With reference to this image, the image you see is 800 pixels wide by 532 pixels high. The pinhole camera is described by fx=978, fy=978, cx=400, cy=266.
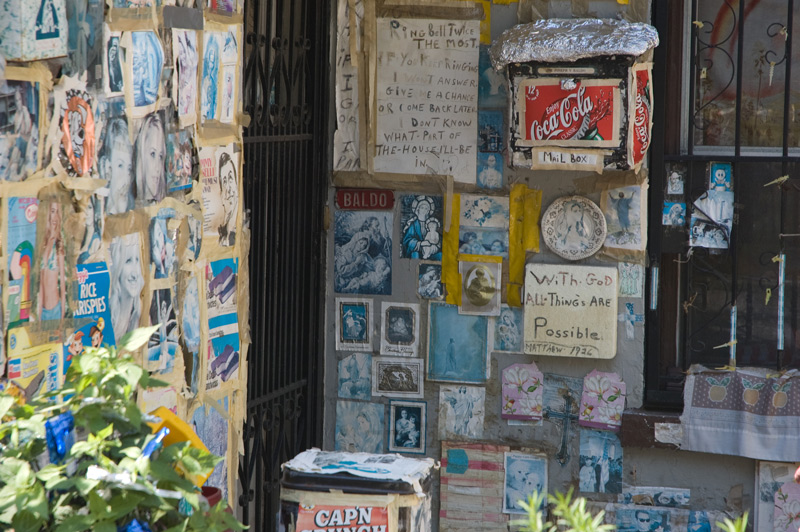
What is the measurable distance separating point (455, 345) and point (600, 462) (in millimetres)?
782

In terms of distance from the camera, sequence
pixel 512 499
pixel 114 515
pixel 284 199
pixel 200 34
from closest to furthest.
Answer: pixel 114 515 → pixel 200 34 → pixel 284 199 → pixel 512 499

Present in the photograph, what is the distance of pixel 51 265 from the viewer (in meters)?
2.26

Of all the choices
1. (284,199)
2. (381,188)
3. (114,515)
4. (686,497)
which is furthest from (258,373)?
(114,515)

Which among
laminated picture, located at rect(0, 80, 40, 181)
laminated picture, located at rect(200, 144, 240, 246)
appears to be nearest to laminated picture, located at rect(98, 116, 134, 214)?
laminated picture, located at rect(0, 80, 40, 181)

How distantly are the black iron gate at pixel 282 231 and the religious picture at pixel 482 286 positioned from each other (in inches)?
26.0

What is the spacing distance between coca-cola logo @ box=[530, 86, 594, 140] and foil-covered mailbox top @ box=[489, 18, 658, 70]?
0.51 feet

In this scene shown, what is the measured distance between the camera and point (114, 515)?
164cm

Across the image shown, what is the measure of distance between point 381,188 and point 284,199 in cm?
49

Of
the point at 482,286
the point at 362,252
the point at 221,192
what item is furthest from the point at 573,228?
the point at 221,192

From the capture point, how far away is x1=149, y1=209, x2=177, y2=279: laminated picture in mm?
2711

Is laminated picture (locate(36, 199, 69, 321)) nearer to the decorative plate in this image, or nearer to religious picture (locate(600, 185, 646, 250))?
the decorative plate

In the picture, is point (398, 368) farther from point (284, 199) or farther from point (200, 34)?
point (200, 34)

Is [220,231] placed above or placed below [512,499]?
above

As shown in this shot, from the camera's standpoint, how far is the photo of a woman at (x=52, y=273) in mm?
2227
